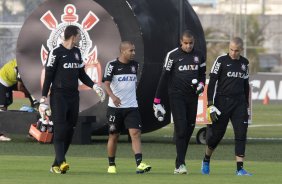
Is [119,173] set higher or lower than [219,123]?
lower

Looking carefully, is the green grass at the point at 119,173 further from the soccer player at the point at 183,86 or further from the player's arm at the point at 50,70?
the player's arm at the point at 50,70

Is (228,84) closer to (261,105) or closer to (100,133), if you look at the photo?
(100,133)

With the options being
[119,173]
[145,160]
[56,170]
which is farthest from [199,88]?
[145,160]

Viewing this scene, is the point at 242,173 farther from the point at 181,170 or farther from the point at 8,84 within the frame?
the point at 8,84

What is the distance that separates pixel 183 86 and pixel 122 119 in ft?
3.30

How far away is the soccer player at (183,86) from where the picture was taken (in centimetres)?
1717

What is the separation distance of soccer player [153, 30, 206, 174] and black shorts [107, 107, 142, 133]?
0.36 metres

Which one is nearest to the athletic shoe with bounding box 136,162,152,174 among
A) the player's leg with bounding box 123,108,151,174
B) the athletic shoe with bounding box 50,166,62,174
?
the player's leg with bounding box 123,108,151,174

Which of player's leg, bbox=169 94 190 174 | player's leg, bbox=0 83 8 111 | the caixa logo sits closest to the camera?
player's leg, bbox=169 94 190 174

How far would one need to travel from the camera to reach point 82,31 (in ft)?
79.9

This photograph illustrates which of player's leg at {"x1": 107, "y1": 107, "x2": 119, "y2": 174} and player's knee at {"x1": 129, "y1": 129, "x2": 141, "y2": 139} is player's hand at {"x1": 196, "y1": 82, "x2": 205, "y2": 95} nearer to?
player's knee at {"x1": 129, "y1": 129, "x2": 141, "y2": 139}

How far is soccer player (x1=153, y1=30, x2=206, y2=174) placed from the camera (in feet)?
56.3

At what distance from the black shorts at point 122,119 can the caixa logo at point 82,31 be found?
7183 mm

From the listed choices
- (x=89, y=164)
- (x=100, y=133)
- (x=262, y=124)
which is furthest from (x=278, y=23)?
(x=89, y=164)
